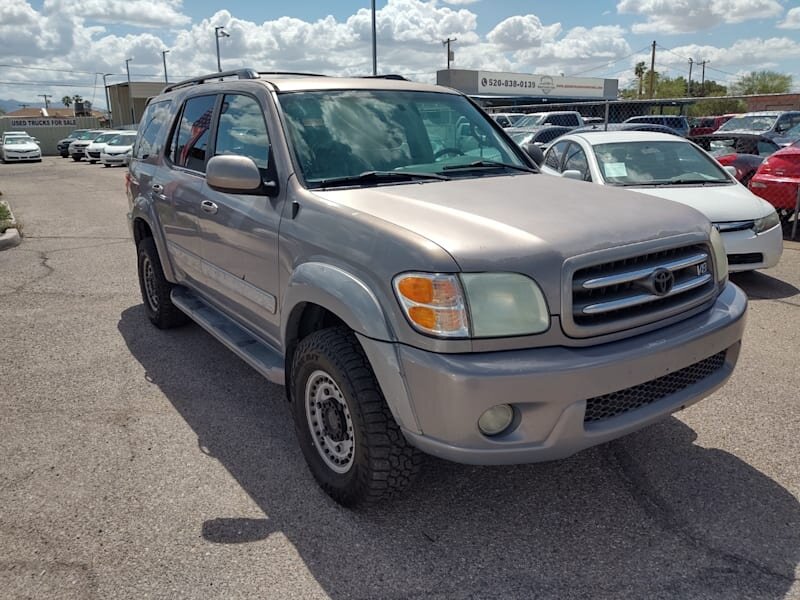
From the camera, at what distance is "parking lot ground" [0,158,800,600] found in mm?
2682

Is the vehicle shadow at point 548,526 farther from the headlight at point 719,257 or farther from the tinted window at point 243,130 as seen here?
the tinted window at point 243,130

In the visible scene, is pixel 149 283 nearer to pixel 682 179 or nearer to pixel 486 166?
pixel 486 166

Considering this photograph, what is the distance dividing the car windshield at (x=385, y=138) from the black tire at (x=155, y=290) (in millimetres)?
2451

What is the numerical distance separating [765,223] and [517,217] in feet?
16.4

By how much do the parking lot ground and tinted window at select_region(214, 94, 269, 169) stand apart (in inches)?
62.0

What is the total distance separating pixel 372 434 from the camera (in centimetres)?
283

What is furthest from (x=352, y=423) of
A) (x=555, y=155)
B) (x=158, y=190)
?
(x=555, y=155)

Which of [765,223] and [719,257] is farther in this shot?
[765,223]

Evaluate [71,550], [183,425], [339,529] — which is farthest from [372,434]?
[183,425]

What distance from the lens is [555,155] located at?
858 centimetres

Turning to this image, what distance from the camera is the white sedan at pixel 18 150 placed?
3644cm

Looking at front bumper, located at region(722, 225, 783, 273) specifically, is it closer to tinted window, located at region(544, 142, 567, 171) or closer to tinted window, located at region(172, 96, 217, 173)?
tinted window, located at region(544, 142, 567, 171)

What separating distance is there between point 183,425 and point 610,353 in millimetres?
2597

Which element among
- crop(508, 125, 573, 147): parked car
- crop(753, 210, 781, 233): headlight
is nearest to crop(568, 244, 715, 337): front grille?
crop(753, 210, 781, 233): headlight
